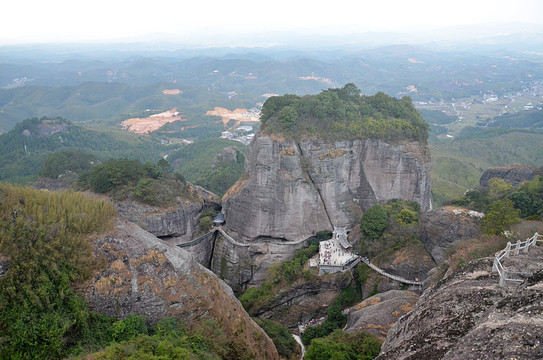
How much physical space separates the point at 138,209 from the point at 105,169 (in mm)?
5266

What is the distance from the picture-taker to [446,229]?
91.1 feet

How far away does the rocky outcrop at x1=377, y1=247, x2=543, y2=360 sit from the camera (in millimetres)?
10703

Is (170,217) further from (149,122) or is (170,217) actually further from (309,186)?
(149,122)

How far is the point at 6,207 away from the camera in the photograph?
56.4 ft

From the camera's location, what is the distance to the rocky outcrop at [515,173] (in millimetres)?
44781

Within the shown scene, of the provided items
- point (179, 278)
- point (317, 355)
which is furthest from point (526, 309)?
point (179, 278)

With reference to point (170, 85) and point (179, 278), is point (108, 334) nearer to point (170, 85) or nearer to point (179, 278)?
point (179, 278)

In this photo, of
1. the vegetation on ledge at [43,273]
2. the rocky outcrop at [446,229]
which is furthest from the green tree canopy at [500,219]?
the vegetation on ledge at [43,273]

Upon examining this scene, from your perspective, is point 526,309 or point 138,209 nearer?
point 526,309

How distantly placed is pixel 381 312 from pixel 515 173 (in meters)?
33.3

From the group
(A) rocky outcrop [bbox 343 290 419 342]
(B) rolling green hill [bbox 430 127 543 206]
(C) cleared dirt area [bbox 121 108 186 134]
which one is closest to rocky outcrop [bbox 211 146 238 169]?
(B) rolling green hill [bbox 430 127 543 206]

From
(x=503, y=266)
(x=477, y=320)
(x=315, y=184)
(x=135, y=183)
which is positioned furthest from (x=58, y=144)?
(x=477, y=320)

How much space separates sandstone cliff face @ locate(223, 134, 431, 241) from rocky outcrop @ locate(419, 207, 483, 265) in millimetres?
8117

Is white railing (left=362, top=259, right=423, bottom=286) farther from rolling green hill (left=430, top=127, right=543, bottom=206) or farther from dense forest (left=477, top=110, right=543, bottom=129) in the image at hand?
dense forest (left=477, top=110, right=543, bottom=129)
